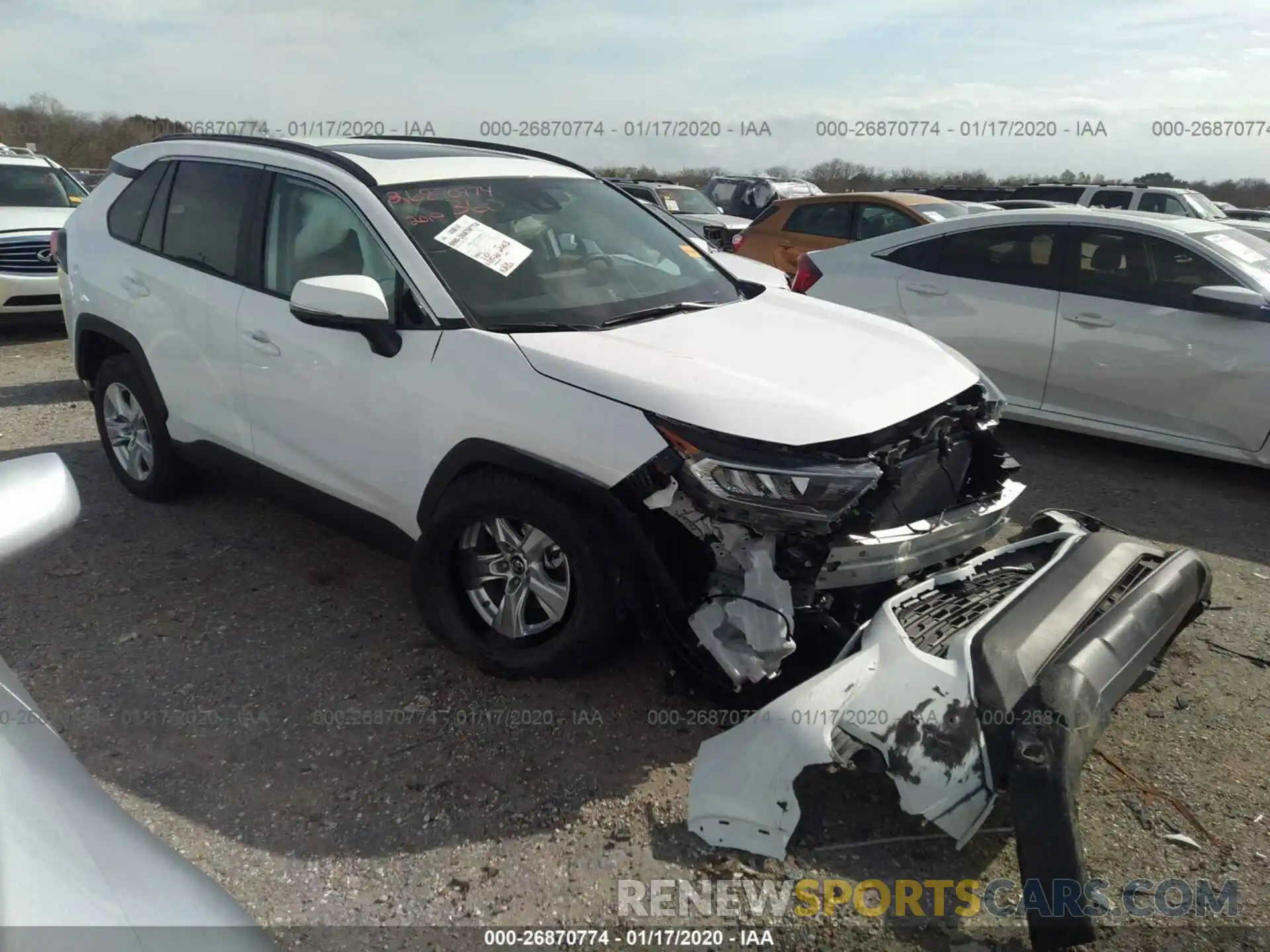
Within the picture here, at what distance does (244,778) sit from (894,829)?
200 cm

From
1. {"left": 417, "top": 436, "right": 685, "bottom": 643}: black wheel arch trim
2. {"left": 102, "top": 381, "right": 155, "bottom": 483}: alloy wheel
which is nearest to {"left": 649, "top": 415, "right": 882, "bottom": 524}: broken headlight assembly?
{"left": 417, "top": 436, "right": 685, "bottom": 643}: black wheel arch trim

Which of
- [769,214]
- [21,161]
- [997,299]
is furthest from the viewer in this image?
[769,214]

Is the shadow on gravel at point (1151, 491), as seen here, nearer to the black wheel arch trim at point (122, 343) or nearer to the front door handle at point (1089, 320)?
the front door handle at point (1089, 320)

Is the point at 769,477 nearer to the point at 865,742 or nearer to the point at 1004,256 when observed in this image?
the point at 865,742

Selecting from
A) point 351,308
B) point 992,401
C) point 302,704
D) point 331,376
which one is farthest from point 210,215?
point 992,401

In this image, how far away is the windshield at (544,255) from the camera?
11.2 ft

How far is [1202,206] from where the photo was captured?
1675 cm

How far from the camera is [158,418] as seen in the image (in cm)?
461

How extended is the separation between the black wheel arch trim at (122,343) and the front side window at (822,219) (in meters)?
7.67

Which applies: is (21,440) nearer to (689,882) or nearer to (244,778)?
(244,778)

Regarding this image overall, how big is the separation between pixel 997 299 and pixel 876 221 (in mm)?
4548

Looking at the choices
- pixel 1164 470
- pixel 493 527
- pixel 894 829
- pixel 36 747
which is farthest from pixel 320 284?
pixel 1164 470

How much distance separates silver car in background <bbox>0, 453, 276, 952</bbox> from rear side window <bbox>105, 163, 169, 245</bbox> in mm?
3663

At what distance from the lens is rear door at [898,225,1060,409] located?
6.03 meters
